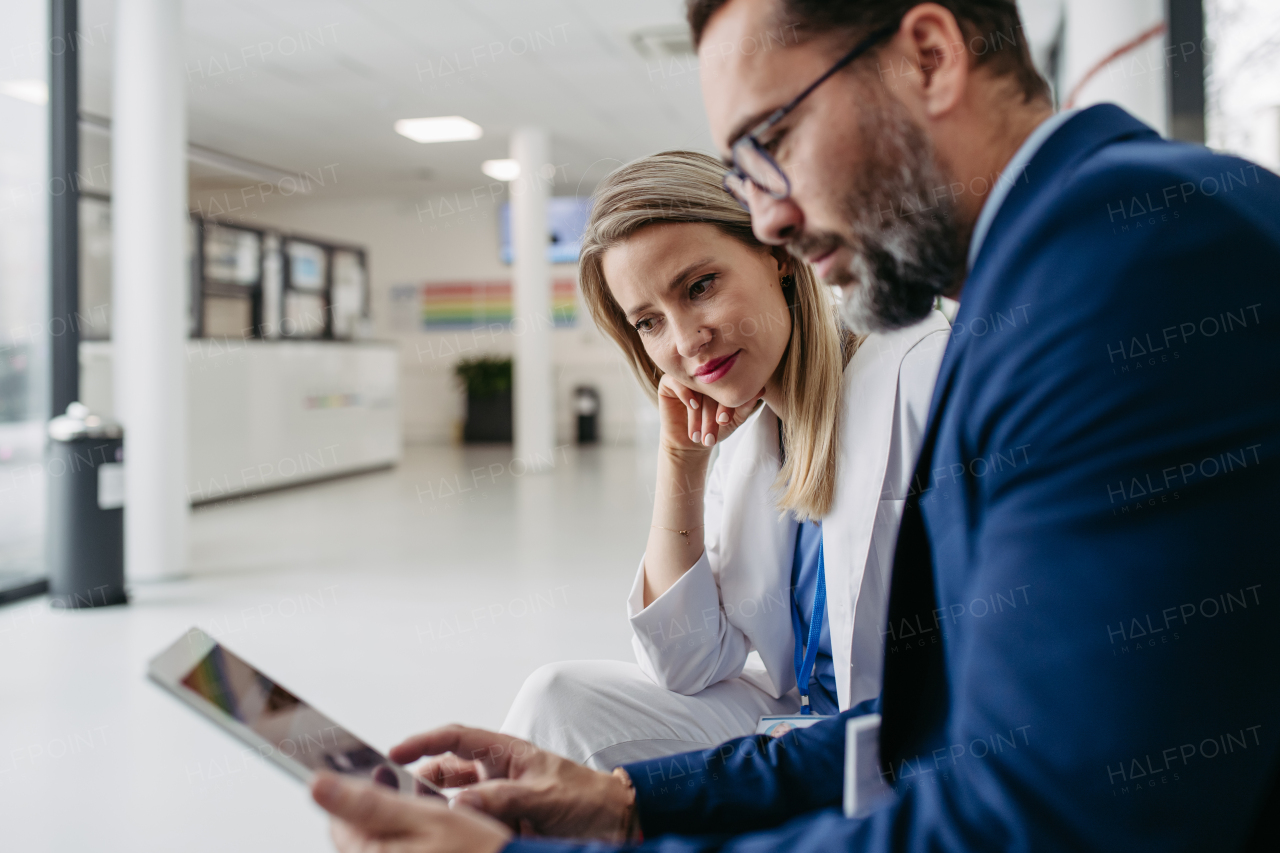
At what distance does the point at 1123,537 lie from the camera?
576 millimetres

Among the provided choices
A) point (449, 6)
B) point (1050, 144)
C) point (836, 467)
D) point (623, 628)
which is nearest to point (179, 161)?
point (449, 6)

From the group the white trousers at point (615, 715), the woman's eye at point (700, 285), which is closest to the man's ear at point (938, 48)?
the woman's eye at point (700, 285)

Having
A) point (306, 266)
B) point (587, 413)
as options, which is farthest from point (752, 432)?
point (587, 413)

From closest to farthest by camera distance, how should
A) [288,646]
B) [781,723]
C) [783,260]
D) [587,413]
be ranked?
[781,723]
[783,260]
[288,646]
[587,413]

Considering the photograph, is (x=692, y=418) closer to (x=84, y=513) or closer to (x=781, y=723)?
(x=781, y=723)

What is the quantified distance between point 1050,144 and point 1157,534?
12.1 inches

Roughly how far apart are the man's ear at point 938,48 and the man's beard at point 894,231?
24mm

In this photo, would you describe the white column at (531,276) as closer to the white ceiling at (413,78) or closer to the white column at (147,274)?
the white ceiling at (413,78)

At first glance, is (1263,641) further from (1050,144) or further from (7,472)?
(7,472)

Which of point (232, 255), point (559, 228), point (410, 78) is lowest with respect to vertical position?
point (232, 255)

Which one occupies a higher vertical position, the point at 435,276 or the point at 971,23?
the point at 435,276

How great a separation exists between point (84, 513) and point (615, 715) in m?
3.41

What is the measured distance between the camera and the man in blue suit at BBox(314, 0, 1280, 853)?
575 mm

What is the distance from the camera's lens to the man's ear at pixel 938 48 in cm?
77
